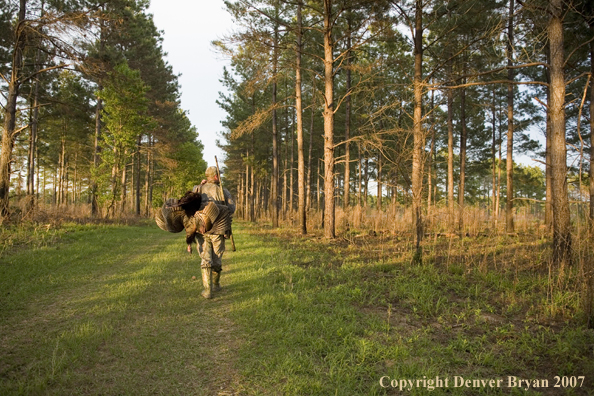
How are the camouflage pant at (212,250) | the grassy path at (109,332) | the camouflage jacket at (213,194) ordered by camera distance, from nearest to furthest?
the grassy path at (109,332) → the camouflage pant at (212,250) → the camouflage jacket at (213,194)

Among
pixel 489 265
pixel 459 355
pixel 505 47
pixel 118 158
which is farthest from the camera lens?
pixel 118 158

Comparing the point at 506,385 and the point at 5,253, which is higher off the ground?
the point at 5,253

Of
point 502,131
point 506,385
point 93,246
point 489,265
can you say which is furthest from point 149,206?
point 502,131

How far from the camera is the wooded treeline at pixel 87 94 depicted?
10.8 metres

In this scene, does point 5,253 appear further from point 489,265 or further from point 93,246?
point 489,265

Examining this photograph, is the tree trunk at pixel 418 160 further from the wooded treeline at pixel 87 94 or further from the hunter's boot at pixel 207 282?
the wooded treeline at pixel 87 94

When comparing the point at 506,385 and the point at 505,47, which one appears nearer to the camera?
the point at 506,385

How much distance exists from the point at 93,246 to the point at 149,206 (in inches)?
844

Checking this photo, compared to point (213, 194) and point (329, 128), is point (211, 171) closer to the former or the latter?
point (213, 194)

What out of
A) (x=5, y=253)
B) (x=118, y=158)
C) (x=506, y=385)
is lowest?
(x=506, y=385)

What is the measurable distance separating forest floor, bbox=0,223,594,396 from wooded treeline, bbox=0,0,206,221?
281 inches

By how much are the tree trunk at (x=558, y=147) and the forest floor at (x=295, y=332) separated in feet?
2.34

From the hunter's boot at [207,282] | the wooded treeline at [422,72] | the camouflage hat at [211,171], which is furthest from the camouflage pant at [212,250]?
the wooded treeline at [422,72]

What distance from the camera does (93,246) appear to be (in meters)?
9.70
